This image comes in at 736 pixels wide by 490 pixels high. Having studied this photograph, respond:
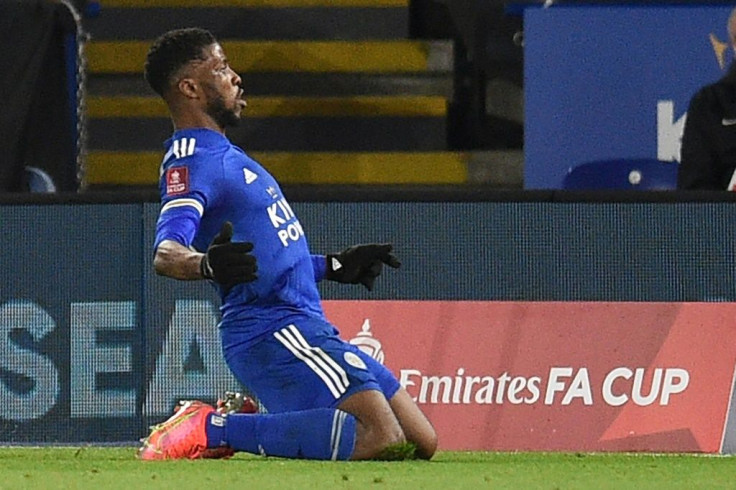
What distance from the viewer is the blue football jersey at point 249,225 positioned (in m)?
6.73

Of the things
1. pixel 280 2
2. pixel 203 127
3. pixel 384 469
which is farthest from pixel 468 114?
pixel 384 469

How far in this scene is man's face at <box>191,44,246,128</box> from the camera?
6.93 m

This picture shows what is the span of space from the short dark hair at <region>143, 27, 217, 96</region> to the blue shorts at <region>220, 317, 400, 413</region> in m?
0.94

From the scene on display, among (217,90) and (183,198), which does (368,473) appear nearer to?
(183,198)

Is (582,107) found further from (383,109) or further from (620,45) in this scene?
(383,109)

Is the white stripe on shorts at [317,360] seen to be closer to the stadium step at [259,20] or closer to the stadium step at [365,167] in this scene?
the stadium step at [365,167]

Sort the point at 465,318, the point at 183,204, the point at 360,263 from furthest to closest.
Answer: the point at 465,318 → the point at 360,263 → the point at 183,204

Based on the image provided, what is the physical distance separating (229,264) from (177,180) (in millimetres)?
636

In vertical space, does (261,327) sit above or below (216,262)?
below

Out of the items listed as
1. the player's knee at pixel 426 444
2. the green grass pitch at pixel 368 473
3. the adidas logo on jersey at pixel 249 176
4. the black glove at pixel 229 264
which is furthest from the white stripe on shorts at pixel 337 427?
the adidas logo on jersey at pixel 249 176

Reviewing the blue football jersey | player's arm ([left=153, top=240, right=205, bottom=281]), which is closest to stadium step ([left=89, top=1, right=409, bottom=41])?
A: the blue football jersey

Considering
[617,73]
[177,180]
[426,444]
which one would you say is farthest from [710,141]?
[177,180]

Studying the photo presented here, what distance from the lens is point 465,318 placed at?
335 inches

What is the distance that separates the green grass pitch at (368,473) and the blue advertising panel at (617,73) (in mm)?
3061
